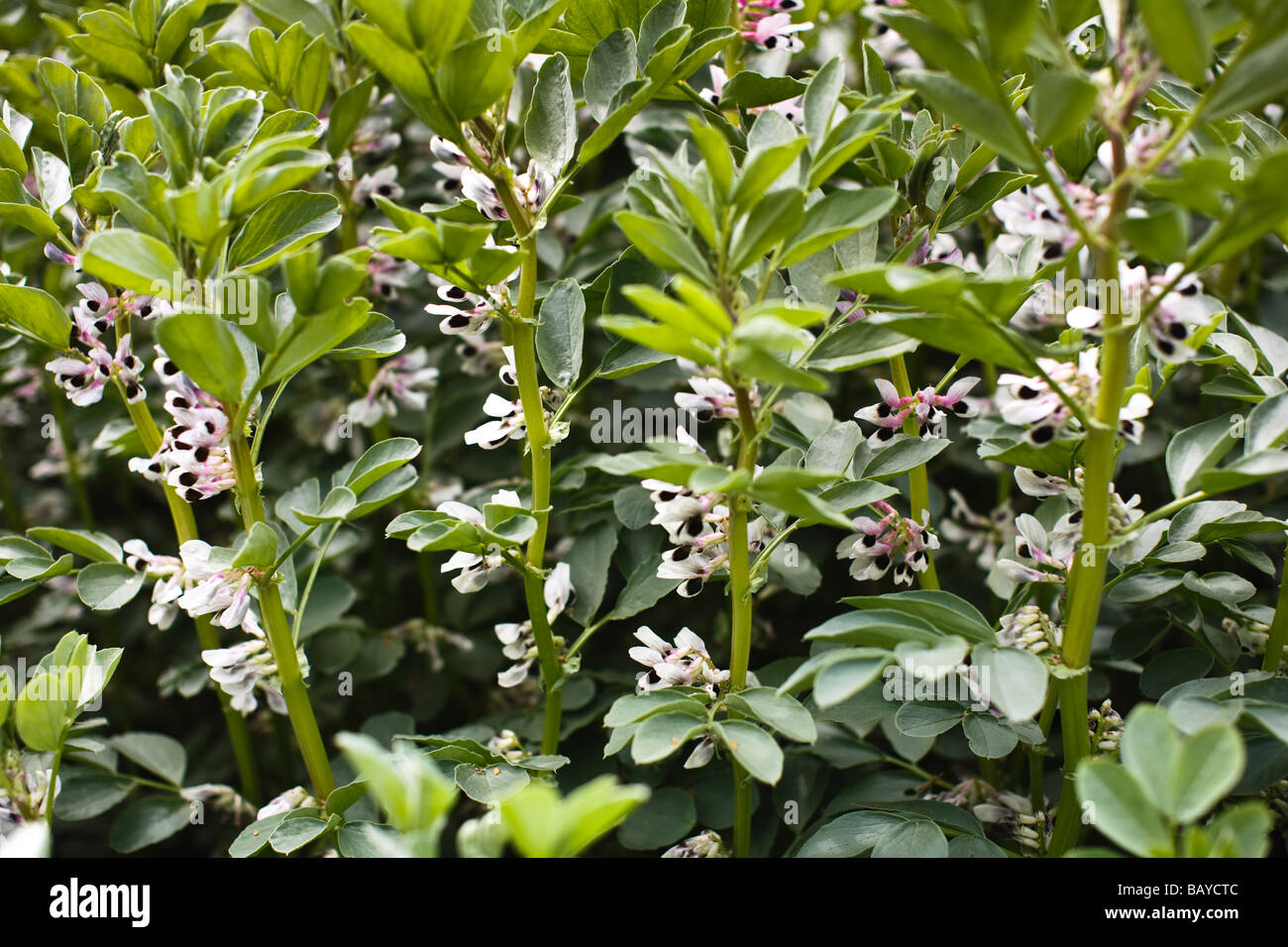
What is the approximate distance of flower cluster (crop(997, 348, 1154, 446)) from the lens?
0.81 m

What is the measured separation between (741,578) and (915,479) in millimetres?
281

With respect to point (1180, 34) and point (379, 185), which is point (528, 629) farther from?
point (1180, 34)

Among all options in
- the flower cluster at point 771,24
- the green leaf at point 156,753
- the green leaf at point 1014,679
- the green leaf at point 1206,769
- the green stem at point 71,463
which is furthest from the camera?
the green stem at point 71,463

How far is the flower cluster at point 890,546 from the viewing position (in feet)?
3.34

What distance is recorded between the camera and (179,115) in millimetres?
876

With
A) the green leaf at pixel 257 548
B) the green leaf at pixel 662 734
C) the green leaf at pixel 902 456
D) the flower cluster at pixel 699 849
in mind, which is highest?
the green leaf at pixel 902 456

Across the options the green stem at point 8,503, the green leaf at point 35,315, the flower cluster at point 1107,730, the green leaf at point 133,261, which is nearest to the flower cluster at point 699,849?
the flower cluster at point 1107,730

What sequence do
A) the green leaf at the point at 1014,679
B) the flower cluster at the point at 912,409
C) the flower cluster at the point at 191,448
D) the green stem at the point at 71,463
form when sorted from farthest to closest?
1. the green stem at the point at 71,463
2. the flower cluster at the point at 912,409
3. the flower cluster at the point at 191,448
4. the green leaf at the point at 1014,679

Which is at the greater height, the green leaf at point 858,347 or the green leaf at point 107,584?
the green leaf at point 858,347

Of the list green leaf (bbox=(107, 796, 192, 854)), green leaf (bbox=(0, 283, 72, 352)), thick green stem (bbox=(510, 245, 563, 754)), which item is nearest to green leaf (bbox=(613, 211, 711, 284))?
thick green stem (bbox=(510, 245, 563, 754))

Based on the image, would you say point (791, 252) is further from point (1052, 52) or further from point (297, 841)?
point (297, 841)

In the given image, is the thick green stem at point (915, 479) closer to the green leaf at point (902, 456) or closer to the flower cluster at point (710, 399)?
the green leaf at point (902, 456)
